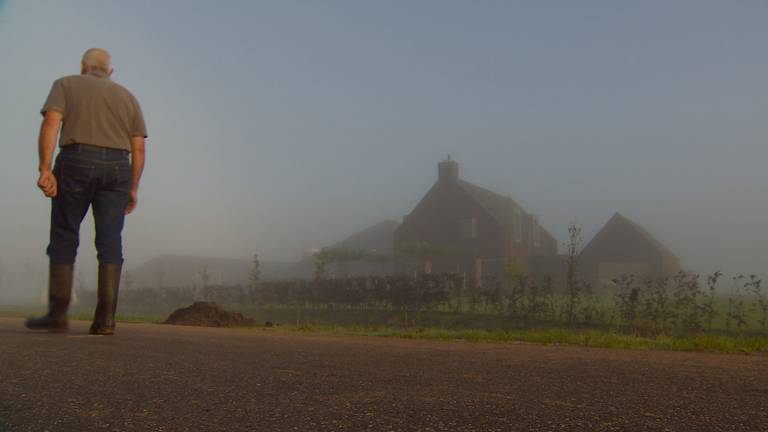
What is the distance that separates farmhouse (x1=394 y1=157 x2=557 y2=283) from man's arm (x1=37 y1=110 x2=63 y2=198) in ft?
111

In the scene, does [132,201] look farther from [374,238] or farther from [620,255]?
[374,238]

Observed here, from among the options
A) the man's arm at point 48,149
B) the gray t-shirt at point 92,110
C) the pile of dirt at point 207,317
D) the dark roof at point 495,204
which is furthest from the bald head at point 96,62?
the dark roof at point 495,204

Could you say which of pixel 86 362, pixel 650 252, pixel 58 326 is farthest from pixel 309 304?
pixel 650 252

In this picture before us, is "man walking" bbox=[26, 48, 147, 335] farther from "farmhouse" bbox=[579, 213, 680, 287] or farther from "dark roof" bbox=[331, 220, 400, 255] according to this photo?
"dark roof" bbox=[331, 220, 400, 255]

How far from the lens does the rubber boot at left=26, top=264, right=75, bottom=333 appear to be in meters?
4.07

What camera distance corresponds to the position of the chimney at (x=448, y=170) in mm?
43969

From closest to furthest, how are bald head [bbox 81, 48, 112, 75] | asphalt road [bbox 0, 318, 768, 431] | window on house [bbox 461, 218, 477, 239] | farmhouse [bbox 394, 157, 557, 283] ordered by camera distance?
asphalt road [bbox 0, 318, 768, 431], bald head [bbox 81, 48, 112, 75], farmhouse [bbox 394, 157, 557, 283], window on house [bbox 461, 218, 477, 239]

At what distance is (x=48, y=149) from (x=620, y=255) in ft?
144

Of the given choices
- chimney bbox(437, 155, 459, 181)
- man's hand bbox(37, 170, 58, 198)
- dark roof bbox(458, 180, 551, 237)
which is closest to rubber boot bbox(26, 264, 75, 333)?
man's hand bbox(37, 170, 58, 198)

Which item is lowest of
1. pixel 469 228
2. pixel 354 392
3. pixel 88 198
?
pixel 354 392

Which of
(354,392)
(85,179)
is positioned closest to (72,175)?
(85,179)

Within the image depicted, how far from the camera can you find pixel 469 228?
4150 cm

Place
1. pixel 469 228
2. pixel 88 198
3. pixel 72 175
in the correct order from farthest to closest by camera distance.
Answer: pixel 469 228, pixel 88 198, pixel 72 175

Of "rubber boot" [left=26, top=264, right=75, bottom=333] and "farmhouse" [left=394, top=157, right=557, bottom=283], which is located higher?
"farmhouse" [left=394, top=157, right=557, bottom=283]
